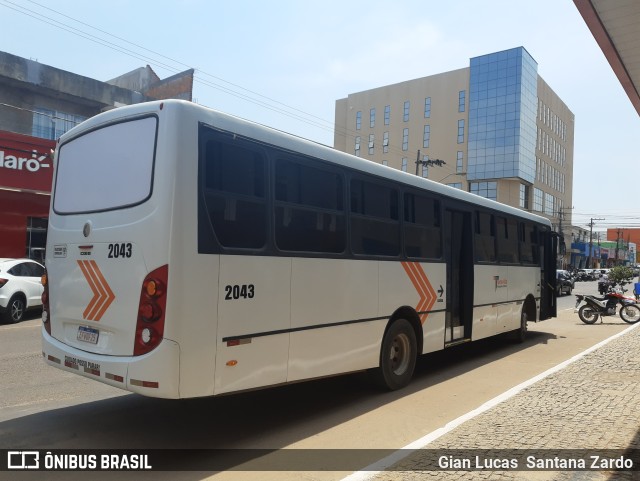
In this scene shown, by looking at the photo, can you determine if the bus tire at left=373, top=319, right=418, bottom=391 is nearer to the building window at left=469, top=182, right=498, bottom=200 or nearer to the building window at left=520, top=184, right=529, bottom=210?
the building window at left=469, top=182, right=498, bottom=200

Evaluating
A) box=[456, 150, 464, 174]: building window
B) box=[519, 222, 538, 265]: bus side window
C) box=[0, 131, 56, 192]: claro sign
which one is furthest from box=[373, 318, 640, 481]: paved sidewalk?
box=[456, 150, 464, 174]: building window

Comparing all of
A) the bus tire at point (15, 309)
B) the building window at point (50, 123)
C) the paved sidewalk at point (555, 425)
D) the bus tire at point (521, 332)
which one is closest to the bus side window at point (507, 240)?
the bus tire at point (521, 332)

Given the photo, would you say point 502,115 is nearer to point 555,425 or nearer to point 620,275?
point 620,275

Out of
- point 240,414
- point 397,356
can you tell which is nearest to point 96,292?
point 240,414

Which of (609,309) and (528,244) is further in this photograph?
(609,309)

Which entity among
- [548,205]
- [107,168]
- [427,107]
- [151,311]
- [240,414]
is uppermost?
[427,107]

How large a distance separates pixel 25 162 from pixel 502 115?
57.9 m

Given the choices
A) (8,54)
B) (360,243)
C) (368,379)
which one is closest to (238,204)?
(360,243)

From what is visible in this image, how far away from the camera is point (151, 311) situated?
424 cm

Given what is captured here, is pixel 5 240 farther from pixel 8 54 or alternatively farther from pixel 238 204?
pixel 238 204

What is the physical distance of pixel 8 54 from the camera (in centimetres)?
2183

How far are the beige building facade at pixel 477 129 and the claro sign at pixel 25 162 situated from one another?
50.0 m

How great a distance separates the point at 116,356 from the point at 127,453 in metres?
0.89

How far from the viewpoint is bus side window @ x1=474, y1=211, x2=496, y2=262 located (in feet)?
30.1
